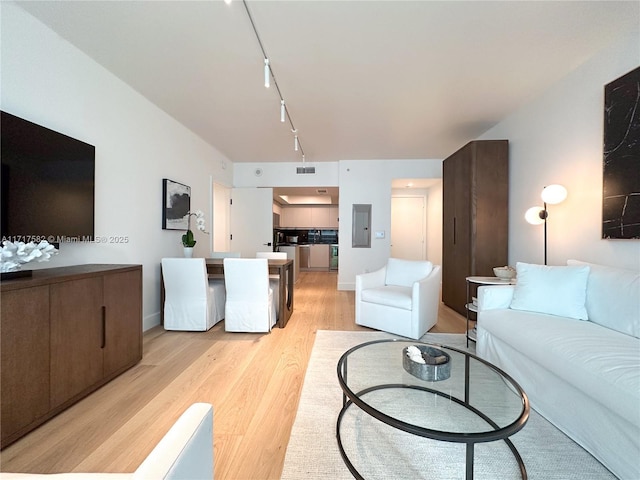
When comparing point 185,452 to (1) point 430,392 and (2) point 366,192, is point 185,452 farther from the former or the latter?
(2) point 366,192

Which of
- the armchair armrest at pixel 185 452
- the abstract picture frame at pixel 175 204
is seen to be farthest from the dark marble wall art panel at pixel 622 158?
the abstract picture frame at pixel 175 204

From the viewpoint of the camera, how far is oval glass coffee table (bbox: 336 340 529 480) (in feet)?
3.78

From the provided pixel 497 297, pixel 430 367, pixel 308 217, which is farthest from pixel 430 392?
pixel 308 217

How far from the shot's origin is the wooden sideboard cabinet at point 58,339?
49.5 inches

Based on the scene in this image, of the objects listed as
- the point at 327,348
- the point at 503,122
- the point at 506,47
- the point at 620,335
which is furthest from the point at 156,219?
the point at 503,122

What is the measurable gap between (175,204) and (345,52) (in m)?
2.71

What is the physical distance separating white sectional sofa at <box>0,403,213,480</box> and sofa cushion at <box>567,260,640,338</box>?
2.32 metres

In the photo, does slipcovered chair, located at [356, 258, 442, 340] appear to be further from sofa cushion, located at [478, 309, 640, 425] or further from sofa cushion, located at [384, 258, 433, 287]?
sofa cushion, located at [478, 309, 640, 425]

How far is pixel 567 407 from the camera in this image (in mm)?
1374

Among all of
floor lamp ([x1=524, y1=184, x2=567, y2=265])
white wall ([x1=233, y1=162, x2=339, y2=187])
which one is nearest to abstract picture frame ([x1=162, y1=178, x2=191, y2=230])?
white wall ([x1=233, y1=162, x2=339, y2=187])

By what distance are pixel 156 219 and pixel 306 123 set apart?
88.0 inches

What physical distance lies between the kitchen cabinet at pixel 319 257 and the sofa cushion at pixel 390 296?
4.76 meters

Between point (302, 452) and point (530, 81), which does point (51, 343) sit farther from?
point (530, 81)

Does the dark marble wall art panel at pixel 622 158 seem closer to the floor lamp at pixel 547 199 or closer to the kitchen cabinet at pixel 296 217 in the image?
the floor lamp at pixel 547 199
